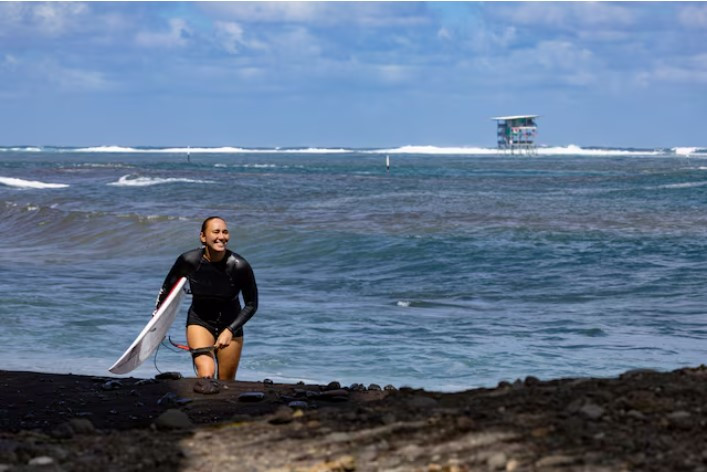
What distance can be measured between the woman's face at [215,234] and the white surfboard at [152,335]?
46 cm

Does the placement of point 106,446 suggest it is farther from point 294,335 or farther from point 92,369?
point 294,335

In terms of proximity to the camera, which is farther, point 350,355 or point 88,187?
point 88,187

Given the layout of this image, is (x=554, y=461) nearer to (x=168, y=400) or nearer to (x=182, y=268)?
(x=168, y=400)

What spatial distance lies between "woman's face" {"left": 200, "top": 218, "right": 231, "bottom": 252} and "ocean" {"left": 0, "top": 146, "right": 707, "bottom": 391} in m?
1.79

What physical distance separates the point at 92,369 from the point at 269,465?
5.89 meters

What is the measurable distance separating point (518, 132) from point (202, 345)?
14719 cm

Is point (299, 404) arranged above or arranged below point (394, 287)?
above

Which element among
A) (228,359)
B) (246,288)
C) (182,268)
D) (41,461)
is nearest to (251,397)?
(228,359)

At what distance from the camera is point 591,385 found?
20.9 feet

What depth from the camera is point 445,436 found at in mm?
5621

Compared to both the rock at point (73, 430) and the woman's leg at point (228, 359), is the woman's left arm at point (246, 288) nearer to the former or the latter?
the woman's leg at point (228, 359)

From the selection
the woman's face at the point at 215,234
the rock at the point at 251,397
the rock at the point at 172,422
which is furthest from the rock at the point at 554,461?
the woman's face at the point at 215,234

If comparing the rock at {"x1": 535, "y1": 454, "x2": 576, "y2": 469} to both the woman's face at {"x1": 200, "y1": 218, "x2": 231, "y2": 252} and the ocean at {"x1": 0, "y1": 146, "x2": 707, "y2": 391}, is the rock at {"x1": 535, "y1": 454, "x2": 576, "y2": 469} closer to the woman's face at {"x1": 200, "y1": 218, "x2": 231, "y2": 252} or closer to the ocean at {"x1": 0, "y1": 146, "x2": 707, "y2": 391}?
the woman's face at {"x1": 200, "y1": 218, "x2": 231, "y2": 252}

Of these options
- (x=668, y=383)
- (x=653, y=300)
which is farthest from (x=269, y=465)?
(x=653, y=300)
